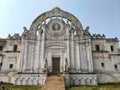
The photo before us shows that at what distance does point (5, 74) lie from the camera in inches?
1207

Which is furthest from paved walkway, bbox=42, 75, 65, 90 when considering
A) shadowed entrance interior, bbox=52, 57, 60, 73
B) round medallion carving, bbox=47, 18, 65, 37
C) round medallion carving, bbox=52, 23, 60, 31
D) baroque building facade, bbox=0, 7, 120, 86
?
round medallion carving, bbox=52, 23, 60, 31

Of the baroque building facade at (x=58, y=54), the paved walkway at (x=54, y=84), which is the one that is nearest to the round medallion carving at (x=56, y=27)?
the baroque building facade at (x=58, y=54)

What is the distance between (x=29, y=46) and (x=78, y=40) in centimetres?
870

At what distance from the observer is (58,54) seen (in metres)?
31.2

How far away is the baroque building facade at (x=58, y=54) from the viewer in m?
29.3

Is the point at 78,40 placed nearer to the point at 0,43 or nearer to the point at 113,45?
the point at 113,45

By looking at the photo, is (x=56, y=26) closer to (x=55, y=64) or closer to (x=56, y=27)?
(x=56, y=27)

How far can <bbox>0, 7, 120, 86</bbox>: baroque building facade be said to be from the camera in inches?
1155

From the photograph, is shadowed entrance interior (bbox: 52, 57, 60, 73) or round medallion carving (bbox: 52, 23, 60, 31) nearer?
shadowed entrance interior (bbox: 52, 57, 60, 73)

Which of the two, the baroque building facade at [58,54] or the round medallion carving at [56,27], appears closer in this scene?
the baroque building facade at [58,54]

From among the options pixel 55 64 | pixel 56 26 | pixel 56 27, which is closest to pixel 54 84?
pixel 55 64

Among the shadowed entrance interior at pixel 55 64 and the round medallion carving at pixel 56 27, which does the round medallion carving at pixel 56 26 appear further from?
the shadowed entrance interior at pixel 55 64

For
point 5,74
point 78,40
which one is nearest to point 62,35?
point 78,40

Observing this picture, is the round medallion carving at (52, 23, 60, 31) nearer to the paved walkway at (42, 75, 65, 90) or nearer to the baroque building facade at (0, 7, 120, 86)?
the baroque building facade at (0, 7, 120, 86)
